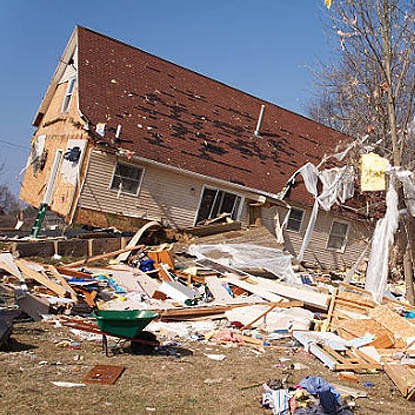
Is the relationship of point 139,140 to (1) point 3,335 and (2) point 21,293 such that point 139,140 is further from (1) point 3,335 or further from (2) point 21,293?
(1) point 3,335

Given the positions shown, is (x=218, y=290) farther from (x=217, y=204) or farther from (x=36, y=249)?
(x=217, y=204)

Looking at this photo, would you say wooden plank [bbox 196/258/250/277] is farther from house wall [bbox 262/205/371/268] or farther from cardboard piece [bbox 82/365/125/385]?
cardboard piece [bbox 82/365/125/385]

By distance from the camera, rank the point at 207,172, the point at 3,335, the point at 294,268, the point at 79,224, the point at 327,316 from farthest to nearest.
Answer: the point at 207,172
the point at 79,224
the point at 294,268
the point at 327,316
the point at 3,335

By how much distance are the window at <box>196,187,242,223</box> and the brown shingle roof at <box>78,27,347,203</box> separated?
0.73 meters

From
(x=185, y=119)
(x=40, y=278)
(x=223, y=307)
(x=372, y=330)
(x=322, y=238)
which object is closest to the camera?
(x=372, y=330)

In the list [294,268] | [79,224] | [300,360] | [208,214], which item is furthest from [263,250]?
[300,360]

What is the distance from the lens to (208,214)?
17109mm

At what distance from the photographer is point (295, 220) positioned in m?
18.6

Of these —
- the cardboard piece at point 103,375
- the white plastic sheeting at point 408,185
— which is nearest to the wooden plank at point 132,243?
the cardboard piece at point 103,375

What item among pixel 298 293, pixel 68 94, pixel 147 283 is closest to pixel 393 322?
pixel 298 293

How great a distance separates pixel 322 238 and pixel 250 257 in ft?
21.5

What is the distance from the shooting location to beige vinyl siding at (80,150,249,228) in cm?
1498

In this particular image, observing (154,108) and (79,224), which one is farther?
(154,108)

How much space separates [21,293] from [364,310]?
21.8 feet
